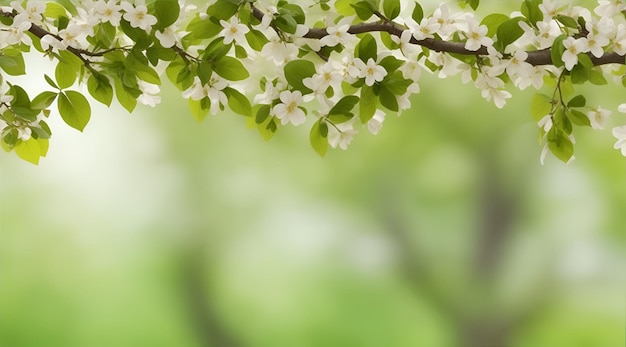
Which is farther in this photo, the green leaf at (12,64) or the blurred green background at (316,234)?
the blurred green background at (316,234)

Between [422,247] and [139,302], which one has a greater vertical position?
[422,247]

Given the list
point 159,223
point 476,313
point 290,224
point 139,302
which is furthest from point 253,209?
point 476,313

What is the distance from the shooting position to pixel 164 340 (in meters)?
2.78

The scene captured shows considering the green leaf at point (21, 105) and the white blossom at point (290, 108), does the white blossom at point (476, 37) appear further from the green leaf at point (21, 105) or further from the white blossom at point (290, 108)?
the green leaf at point (21, 105)

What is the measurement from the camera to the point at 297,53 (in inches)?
33.3

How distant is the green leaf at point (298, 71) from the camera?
0.83 meters

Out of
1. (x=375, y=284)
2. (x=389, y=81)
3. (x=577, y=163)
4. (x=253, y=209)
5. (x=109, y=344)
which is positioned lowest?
(x=109, y=344)

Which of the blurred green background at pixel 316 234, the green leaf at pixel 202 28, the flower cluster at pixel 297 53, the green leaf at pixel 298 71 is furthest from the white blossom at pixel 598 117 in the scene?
the blurred green background at pixel 316 234

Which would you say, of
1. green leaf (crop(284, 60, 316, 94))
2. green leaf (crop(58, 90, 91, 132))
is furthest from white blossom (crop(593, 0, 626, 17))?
green leaf (crop(58, 90, 91, 132))

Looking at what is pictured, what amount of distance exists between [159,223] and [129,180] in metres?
0.18

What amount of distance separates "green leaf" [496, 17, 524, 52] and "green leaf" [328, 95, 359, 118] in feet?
0.54

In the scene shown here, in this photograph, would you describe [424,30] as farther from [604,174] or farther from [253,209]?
[604,174]

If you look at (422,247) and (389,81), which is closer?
(389,81)

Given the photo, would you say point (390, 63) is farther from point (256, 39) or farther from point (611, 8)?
point (611, 8)
